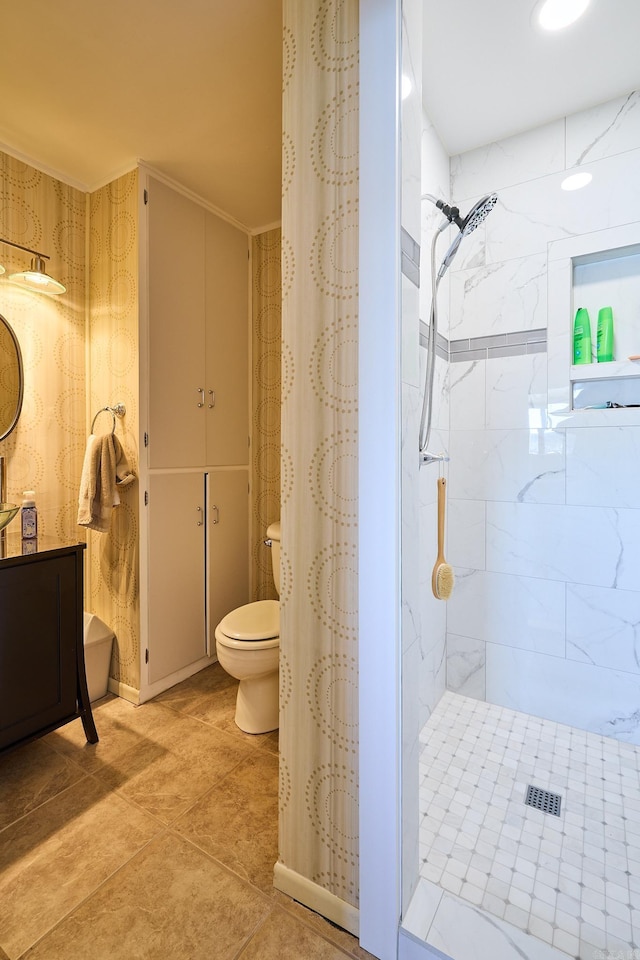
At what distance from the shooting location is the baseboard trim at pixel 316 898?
108 centimetres

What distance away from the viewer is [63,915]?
1119 millimetres

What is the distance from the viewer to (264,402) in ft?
8.93

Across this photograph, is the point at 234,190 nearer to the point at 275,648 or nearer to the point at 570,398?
the point at 570,398

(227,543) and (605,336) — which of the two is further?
(227,543)

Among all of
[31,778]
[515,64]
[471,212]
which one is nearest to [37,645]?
[31,778]

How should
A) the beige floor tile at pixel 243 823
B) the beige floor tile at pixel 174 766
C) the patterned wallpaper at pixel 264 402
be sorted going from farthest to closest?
the patterned wallpaper at pixel 264 402 < the beige floor tile at pixel 174 766 < the beige floor tile at pixel 243 823

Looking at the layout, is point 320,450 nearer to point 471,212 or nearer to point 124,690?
point 471,212

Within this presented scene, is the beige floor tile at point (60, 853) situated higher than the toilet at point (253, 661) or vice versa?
the toilet at point (253, 661)

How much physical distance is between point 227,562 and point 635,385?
2.20 metres

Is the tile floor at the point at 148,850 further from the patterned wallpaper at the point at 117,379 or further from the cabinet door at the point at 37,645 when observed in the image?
the patterned wallpaper at the point at 117,379

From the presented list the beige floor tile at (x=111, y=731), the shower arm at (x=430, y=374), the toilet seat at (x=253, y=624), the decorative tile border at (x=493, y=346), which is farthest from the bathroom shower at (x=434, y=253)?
the beige floor tile at (x=111, y=731)

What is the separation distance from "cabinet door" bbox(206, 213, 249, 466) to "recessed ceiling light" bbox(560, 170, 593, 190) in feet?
5.61

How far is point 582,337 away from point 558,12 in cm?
105

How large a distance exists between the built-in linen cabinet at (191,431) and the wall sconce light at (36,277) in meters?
0.41
